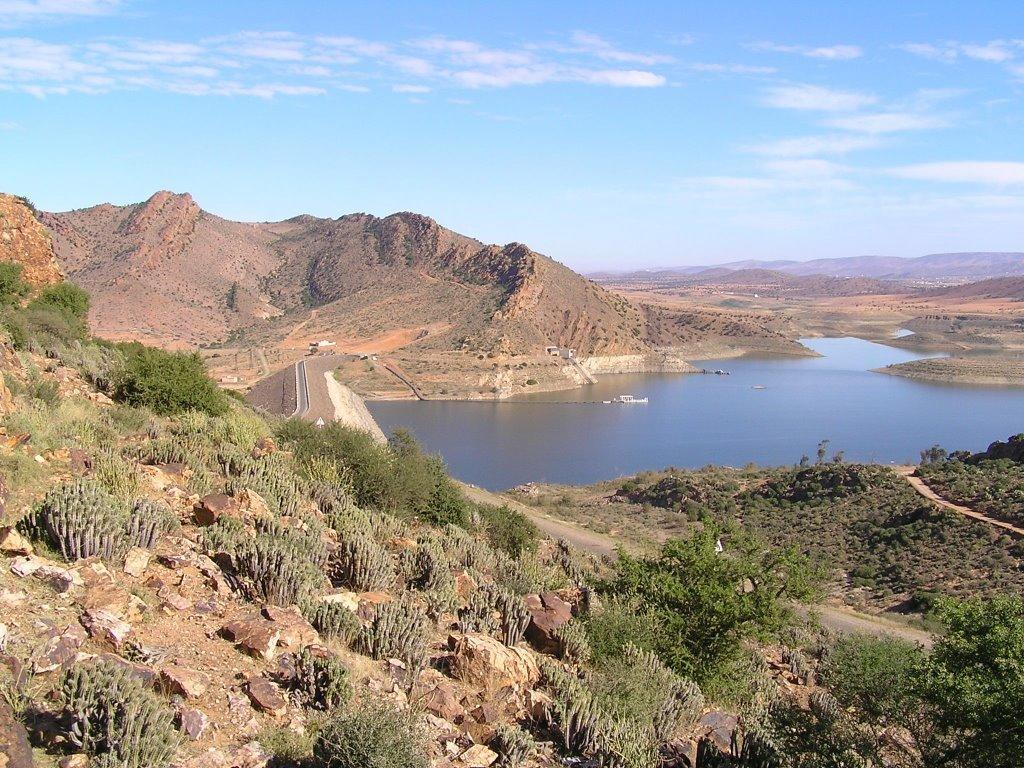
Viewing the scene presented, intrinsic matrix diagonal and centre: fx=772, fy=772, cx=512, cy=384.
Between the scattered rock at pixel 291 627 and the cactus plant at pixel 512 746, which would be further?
the scattered rock at pixel 291 627

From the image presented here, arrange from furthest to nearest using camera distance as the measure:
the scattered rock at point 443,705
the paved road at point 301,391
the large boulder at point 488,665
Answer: the paved road at point 301,391 < the large boulder at point 488,665 < the scattered rock at point 443,705

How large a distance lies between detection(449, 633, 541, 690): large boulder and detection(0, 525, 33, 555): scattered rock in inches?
128

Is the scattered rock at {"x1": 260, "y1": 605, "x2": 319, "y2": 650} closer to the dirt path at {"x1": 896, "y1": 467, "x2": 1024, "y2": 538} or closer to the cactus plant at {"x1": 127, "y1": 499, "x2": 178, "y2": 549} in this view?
the cactus plant at {"x1": 127, "y1": 499, "x2": 178, "y2": 549}

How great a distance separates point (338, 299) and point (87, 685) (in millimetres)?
106684

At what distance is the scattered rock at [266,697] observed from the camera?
4.79 m

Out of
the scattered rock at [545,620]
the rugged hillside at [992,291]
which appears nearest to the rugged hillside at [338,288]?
the scattered rock at [545,620]

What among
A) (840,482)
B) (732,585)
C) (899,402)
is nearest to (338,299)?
(899,402)

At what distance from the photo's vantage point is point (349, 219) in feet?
461

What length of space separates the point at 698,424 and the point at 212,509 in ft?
194

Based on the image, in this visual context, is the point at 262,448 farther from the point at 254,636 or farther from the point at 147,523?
the point at 254,636

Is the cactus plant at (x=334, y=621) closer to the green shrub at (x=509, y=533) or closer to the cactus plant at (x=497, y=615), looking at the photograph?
the cactus plant at (x=497, y=615)

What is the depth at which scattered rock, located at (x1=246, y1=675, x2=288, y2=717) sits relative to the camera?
189 inches

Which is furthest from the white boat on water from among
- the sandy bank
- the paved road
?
the paved road

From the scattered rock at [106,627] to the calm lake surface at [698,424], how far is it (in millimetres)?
39632
